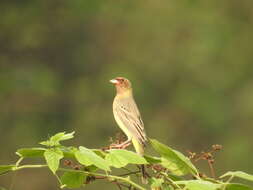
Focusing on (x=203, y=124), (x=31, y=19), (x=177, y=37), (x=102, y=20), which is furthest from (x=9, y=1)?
(x=203, y=124)

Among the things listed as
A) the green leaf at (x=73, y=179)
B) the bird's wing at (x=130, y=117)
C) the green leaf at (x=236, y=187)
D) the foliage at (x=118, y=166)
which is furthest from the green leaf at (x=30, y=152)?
the bird's wing at (x=130, y=117)

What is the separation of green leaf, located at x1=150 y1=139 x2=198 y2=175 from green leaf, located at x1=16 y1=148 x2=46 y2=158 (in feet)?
0.88

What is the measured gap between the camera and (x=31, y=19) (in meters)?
26.5

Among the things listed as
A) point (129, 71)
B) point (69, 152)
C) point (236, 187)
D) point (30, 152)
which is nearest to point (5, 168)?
point (30, 152)

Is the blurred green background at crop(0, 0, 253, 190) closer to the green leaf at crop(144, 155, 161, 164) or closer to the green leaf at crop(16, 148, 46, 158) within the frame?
the green leaf at crop(144, 155, 161, 164)

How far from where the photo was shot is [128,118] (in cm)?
511

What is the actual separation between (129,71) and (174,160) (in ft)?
70.4

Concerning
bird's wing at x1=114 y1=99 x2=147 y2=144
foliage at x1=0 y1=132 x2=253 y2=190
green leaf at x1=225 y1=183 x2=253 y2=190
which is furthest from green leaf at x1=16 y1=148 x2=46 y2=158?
bird's wing at x1=114 y1=99 x2=147 y2=144

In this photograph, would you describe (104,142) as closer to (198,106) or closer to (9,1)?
(198,106)

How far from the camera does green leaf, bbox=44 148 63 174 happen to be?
92.3 inches

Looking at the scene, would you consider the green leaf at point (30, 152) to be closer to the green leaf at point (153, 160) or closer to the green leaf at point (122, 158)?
the green leaf at point (122, 158)

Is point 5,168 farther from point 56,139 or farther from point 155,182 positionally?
point 155,182

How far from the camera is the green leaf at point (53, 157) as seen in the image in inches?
92.3

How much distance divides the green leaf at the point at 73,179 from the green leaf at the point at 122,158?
119 mm
